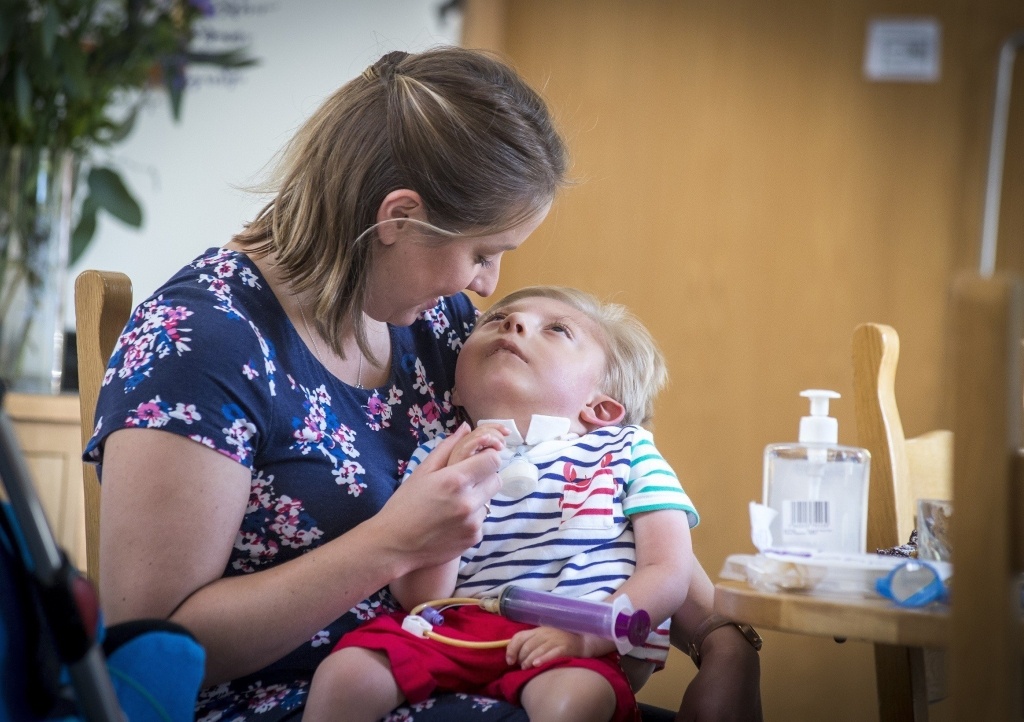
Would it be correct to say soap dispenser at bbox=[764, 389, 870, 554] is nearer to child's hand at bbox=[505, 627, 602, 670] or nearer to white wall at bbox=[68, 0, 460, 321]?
child's hand at bbox=[505, 627, 602, 670]

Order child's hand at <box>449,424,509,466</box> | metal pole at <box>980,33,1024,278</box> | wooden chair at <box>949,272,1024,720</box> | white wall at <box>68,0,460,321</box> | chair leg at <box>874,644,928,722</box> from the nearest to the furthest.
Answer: wooden chair at <box>949,272,1024,720</box> < child's hand at <box>449,424,509,466</box> < chair leg at <box>874,644,928,722</box> < metal pole at <box>980,33,1024,278</box> < white wall at <box>68,0,460,321</box>

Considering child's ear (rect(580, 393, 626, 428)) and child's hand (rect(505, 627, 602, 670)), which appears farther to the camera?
child's ear (rect(580, 393, 626, 428))

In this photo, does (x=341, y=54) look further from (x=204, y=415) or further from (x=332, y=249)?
(x=204, y=415)

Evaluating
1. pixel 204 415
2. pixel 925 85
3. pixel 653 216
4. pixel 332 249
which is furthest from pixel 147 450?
pixel 925 85

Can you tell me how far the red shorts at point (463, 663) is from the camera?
1027mm

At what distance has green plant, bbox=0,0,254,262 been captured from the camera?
2.18 metres

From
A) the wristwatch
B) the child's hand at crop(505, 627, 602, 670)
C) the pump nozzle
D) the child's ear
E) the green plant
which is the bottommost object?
the wristwatch

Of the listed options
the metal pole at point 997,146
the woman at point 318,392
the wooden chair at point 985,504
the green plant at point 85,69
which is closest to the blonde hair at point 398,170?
the woman at point 318,392

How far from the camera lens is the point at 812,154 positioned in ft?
9.00

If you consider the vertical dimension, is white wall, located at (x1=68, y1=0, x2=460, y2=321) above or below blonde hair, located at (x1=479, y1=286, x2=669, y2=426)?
above

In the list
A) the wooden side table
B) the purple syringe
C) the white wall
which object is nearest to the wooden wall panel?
the white wall

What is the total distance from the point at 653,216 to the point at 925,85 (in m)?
0.78

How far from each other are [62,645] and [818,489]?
0.70 metres

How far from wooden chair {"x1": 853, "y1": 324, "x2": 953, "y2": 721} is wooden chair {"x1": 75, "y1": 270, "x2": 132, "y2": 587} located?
0.94 m
